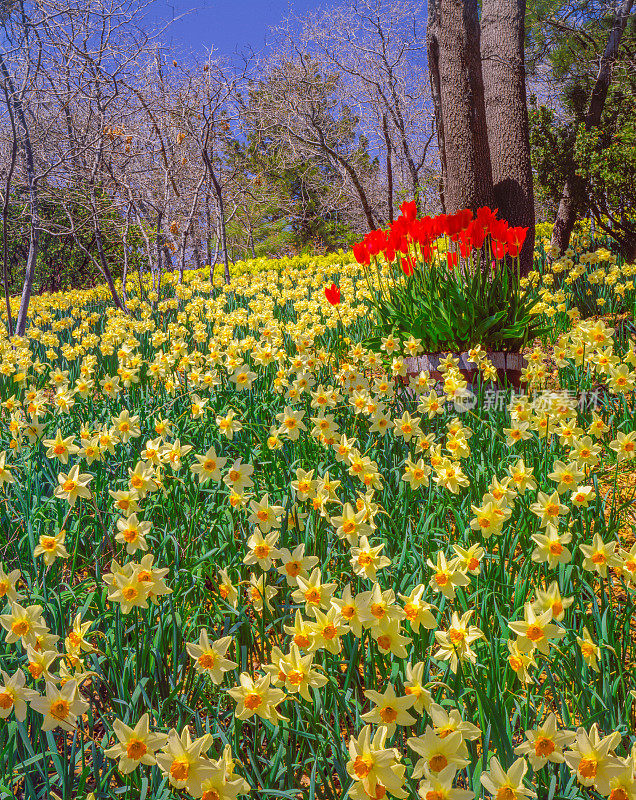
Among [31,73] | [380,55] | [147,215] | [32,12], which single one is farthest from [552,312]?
[380,55]

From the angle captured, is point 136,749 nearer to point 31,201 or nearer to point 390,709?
point 390,709

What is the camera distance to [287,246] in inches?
1099

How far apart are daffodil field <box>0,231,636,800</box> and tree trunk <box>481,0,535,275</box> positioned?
291 cm

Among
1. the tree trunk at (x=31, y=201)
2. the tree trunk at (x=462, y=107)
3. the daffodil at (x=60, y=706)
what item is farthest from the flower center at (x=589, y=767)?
the tree trunk at (x=31, y=201)

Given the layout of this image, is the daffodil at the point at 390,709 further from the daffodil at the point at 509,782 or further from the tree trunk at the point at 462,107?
the tree trunk at the point at 462,107

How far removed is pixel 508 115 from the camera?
6.11m

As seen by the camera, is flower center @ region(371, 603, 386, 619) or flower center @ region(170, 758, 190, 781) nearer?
flower center @ region(170, 758, 190, 781)

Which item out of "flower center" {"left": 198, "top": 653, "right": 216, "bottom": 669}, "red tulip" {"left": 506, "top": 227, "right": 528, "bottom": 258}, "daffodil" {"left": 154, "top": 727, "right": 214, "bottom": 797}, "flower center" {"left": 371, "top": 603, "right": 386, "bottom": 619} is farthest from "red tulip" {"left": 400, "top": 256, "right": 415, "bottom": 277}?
"daffodil" {"left": 154, "top": 727, "right": 214, "bottom": 797}

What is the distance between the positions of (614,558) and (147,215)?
10164mm

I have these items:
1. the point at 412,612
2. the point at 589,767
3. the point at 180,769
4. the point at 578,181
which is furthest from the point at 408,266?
the point at 578,181

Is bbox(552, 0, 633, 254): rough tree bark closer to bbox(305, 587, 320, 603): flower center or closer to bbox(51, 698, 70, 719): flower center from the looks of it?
bbox(305, 587, 320, 603): flower center

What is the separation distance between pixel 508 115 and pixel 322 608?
20.2ft

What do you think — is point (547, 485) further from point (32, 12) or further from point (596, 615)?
point (32, 12)

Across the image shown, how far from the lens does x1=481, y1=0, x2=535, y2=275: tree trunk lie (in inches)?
230
